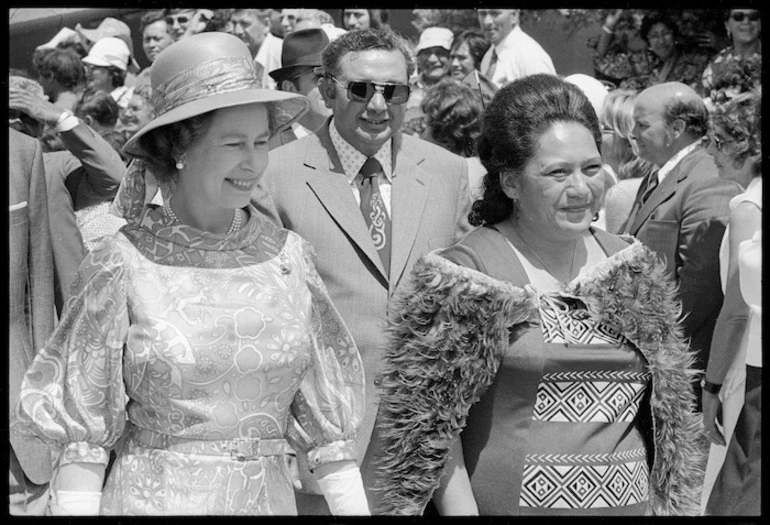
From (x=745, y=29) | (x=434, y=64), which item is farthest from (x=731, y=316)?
(x=434, y=64)

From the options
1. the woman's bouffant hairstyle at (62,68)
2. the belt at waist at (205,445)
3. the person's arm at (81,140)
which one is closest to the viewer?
the belt at waist at (205,445)

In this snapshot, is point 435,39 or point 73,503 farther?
point 435,39

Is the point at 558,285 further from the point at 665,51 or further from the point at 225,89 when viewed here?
the point at 665,51

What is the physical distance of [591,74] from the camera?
8.83 metres

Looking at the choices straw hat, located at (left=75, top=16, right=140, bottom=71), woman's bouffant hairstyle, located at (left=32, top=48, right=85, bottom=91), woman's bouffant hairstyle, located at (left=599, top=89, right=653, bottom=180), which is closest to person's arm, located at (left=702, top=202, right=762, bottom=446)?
woman's bouffant hairstyle, located at (left=599, top=89, right=653, bottom=180)

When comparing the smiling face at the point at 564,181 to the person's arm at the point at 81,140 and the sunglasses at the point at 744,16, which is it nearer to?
the person's arm at the point at 81,140

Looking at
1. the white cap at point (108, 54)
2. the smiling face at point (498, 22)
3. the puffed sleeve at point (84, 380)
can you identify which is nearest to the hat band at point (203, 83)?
the puffed sleeve at point (84, 380)

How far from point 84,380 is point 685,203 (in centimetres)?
364

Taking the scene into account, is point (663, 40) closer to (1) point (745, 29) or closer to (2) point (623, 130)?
(1) point (745, 29)

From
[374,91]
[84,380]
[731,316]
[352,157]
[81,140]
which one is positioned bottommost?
[731,316]

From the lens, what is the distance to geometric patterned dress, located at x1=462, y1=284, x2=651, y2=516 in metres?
3.20

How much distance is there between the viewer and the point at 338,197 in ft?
14.5

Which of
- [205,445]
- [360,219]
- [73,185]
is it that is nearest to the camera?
[205,445]

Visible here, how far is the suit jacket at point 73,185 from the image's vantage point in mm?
5207
